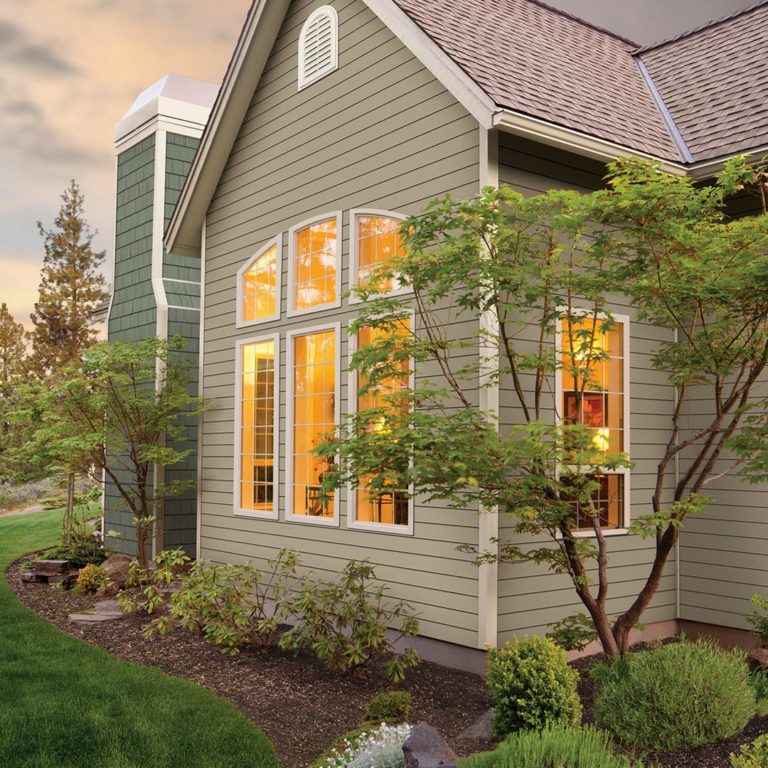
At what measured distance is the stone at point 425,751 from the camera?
4.10m

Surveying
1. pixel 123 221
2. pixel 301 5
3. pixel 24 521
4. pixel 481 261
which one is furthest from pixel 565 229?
pixel 24 521

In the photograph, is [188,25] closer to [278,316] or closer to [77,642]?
[278,316]

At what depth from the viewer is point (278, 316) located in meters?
9.77

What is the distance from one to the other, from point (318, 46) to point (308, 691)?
705 cm

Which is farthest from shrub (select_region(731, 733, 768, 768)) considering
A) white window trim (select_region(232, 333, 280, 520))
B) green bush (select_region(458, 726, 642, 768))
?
white window trim (select_region(232, 333, 280, 520))

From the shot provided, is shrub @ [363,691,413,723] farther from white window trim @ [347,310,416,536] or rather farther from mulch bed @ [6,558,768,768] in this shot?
white window trim @ [347,310,416,536]

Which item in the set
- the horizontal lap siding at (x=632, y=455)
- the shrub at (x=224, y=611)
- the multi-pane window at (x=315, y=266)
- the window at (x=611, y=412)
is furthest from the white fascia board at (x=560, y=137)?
the shrub at (x=224, y=611)

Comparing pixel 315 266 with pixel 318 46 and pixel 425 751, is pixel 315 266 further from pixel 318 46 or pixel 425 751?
pixel 425 751

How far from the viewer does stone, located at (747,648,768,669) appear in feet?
21.3

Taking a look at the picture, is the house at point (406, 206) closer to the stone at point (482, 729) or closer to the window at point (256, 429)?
the window at point (256, 429)

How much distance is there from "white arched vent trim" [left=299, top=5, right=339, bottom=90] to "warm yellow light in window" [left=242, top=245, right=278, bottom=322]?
2.11 metres

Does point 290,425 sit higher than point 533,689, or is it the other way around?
point 290,425

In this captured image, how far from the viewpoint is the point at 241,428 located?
1044cm

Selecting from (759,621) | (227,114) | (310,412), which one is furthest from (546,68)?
(759,621)
